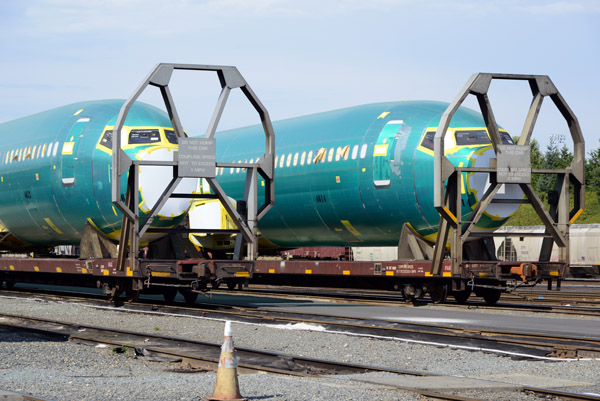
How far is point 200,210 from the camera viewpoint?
22734 millimetres

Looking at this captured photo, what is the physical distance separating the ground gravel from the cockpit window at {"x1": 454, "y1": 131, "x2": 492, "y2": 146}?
21.7 feet

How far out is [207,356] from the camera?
11.8 metres

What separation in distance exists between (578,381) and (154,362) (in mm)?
5058

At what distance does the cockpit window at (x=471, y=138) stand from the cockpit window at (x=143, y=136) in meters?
6.55

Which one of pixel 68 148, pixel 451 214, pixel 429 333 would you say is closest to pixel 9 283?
pixel 68 148

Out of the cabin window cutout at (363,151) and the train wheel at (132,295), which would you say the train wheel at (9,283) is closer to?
the train wheel at (132,295)

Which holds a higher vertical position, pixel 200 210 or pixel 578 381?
pixel 200 210

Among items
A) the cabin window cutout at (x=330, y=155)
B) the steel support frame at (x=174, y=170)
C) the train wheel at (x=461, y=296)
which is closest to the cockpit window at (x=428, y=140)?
the cabin window cutout at (x=330, y=155)

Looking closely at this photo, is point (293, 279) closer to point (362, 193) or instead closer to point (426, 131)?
point (362, 193)

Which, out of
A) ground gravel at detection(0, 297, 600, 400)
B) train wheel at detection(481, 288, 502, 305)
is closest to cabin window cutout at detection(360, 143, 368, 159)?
train wheel at detection(481, 288, 502, 305)

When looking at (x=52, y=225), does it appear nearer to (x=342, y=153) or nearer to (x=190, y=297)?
(x=190, y=297)

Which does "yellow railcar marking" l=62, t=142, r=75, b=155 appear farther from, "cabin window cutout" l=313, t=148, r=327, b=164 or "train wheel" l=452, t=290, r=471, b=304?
"train wheel" l=452, t=290, r=471, b=304

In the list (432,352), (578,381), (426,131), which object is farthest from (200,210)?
(578,381)

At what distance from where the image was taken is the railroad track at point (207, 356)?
10.1 m
